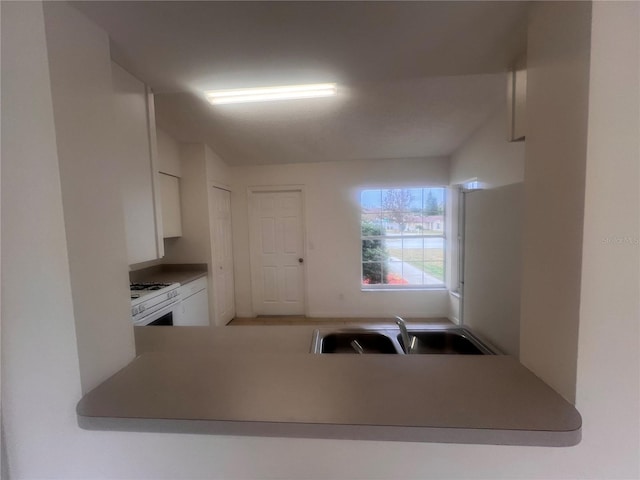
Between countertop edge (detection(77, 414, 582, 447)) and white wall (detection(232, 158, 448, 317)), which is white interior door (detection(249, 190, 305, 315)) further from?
countertop edge (detection(77, 414, 582, 447))

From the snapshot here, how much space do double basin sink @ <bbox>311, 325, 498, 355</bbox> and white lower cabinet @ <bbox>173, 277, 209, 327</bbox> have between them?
1.88 metres

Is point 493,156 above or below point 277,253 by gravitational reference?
above

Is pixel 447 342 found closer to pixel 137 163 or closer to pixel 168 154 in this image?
pixel 137 163

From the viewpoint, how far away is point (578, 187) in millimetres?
584

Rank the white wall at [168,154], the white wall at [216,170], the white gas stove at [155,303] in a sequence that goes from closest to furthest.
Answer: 1. the white gas stove at [155,303]
2. the white wall at [168,154]
3. the white wall at [216,170]

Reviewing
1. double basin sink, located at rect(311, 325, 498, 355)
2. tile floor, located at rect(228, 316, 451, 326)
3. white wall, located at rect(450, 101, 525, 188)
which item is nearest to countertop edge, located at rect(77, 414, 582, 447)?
double basin sink, located at rect(311, 325, 498, 355)

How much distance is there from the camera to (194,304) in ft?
9.12

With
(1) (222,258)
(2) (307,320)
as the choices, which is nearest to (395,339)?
(2) (307,320)

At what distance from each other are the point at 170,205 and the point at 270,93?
1.80 meters

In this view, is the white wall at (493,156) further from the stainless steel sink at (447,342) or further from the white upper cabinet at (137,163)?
the white upper cabinet at (137,163)

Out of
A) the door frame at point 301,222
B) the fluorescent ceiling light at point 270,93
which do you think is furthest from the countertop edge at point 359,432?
the door frame at point 301,222

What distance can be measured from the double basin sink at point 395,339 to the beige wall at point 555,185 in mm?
520

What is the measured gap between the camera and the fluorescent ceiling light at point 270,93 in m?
1.68

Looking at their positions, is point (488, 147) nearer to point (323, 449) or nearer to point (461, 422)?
point (461, 422)
